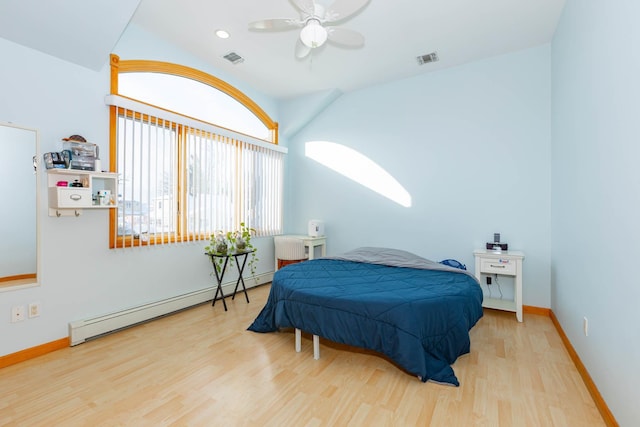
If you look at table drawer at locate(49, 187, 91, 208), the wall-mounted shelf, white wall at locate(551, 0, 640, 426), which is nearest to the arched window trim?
the wall-mounted shelf

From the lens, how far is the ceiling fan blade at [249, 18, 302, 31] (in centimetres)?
221

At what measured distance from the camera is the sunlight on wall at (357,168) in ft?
13.5

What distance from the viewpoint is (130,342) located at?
258cm

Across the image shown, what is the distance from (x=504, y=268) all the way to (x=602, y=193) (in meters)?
1.54

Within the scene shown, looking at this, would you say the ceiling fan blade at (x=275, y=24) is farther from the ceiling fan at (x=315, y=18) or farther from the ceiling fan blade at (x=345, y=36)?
the ceiling fan blade at (x=345, y=36)

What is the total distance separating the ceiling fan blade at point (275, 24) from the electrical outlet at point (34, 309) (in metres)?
2.73

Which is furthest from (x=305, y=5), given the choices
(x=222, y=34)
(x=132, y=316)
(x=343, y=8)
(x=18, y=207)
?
(x=132, y=316)

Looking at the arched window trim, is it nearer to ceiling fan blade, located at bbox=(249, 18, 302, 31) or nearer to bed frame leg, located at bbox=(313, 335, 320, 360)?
ceiling fan blade, located at bbox=(249, 18, 302, 31)

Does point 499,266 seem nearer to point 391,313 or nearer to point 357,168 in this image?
point 391,313

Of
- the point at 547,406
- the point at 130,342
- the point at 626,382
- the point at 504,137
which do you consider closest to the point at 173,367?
the point at 130,342

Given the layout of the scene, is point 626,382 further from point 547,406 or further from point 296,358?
point 296,358

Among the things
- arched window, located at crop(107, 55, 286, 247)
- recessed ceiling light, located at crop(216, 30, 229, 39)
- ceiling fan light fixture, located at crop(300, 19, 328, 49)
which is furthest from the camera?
recessed ceiling light, located at crop(216, 30, 229, 39)

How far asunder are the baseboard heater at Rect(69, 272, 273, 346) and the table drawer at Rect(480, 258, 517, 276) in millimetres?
3062

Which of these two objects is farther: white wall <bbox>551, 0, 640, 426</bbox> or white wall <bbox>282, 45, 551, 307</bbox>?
white wall <bbox>282, 45, 551, 307</bbox>
